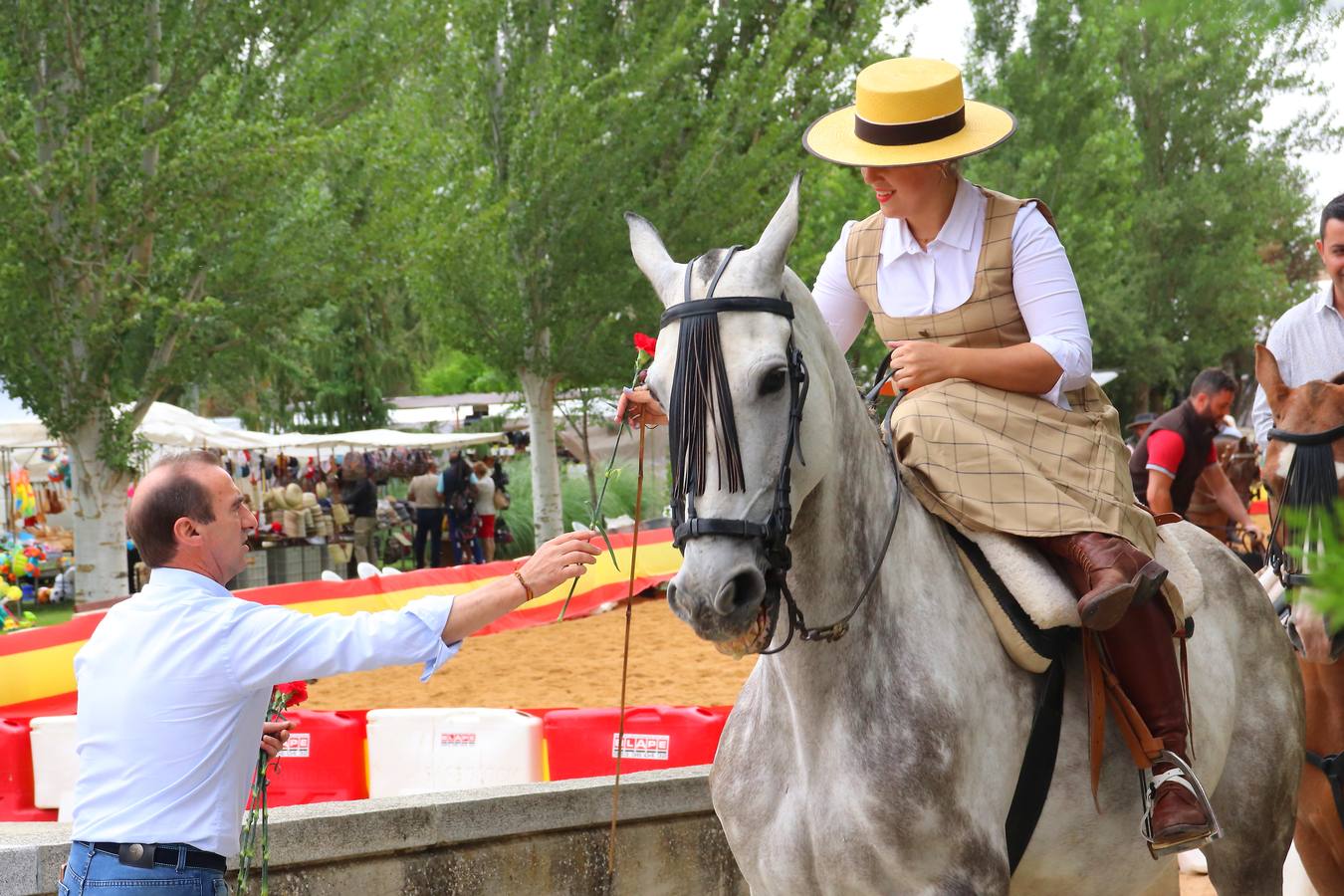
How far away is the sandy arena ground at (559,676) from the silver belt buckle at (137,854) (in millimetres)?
7091

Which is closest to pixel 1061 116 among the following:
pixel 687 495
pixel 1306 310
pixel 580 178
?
pixel 580 178

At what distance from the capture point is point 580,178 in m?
19.6

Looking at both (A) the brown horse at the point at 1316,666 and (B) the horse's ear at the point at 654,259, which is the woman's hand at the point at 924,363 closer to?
(B) the horse's ear at the point at 654,259

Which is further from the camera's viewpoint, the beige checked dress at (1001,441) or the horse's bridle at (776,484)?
the beige checked dress at (1001,441)

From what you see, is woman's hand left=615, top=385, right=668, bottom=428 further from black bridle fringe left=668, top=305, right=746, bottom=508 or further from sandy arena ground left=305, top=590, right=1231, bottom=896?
sandy arena ground left=305, top=590, right=1231, bottom=896

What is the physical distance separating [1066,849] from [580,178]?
17.2 meters

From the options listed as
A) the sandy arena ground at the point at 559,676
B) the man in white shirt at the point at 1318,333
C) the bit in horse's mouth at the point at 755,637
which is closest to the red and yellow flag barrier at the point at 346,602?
the sandy arena ground at the point at 559,676

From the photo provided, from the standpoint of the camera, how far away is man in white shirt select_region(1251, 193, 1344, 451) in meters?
4.23

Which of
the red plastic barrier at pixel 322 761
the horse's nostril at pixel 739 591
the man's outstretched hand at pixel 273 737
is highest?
the horse's nostril at pixel 739 591

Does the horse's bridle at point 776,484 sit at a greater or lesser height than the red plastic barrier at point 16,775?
greater

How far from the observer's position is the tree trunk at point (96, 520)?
48.9 feet

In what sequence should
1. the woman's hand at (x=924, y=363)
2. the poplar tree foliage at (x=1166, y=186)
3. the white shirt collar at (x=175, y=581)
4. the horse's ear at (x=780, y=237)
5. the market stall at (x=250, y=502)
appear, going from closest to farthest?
the horse's ear at (x=780, y=237) → the white shirt collar at (x=175, y=581) → the woman's hand at (x=924, y=363) → the market stall at (x=250, y=502) → the poplar tree foliage at (x=1166, y=186)

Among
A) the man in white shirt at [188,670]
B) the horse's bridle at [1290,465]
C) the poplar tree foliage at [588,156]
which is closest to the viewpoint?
the man in white shirt at [188,670]

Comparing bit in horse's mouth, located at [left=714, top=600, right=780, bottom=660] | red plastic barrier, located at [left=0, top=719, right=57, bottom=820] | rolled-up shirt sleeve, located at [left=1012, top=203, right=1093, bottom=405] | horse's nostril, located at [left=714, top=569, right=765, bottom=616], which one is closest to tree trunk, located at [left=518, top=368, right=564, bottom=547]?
red plastic barrier, located at [left=0, top=719, right=57, bottom=820]
